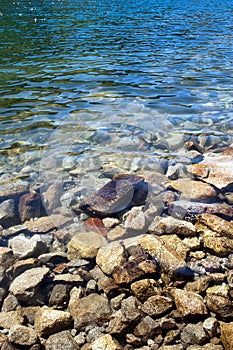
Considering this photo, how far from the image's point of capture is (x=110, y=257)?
4.33 meters

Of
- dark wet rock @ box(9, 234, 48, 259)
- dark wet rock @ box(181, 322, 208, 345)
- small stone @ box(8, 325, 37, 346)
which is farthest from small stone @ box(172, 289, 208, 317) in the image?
dark wet rock @ box(9, 234, 48, 259)

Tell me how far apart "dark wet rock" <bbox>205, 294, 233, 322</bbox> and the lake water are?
3.63 metres

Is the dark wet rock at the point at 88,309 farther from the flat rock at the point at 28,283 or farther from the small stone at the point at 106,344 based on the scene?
the flat rock at the point at 28,283

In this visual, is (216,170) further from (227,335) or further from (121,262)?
(227,335)

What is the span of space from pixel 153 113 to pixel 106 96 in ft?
7.46

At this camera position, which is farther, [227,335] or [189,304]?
[189,304]

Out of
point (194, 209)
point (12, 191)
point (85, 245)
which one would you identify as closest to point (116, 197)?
point (85, 245)

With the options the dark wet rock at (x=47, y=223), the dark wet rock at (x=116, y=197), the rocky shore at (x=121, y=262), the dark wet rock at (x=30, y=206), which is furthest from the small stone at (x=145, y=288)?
the dark wet rock at (x=30, y=206)

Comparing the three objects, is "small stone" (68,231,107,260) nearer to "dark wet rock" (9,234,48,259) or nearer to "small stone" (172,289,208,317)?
"dark wet rock" (9,234,48,259)

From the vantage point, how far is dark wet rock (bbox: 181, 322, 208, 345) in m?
3.34

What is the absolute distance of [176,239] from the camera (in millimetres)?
4578

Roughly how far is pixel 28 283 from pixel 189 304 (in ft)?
6.50

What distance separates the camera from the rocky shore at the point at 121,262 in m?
3.48

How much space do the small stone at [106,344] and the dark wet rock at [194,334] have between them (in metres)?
0.69
